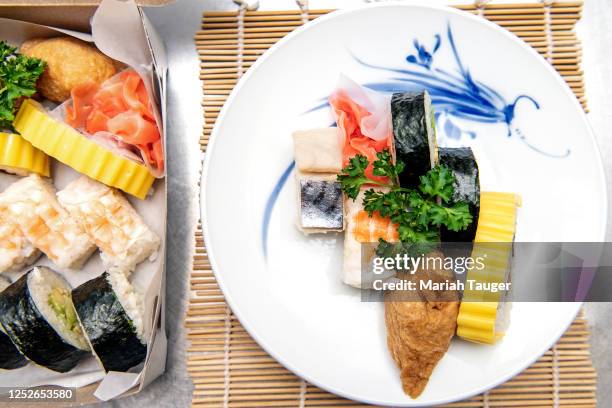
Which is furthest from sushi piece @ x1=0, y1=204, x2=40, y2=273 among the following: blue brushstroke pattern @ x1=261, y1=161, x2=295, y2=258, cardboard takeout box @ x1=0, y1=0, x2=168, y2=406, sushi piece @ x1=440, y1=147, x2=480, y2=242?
sushi piece @ x1=440, y1=147, x2=480, y2=242

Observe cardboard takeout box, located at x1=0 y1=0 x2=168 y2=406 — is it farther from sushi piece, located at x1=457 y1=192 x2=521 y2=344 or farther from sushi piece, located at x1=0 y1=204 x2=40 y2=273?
sushi piece, located at x1=457 y1=192 x2=521 y2=344

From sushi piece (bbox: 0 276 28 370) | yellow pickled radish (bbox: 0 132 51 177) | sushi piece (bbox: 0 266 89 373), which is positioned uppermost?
yellow pickled radish (bbox: 0 132 51 177)

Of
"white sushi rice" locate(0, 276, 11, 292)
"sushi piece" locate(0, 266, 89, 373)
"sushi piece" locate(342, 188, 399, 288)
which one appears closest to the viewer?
"sushi piece" locate(342, 188, 399, 288)

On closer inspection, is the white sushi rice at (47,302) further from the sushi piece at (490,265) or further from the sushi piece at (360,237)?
the sushi piece at (490,265)

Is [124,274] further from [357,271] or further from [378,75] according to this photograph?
[378,75]

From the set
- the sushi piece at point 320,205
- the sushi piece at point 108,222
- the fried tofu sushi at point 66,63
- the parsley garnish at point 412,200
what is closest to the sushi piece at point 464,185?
the parsley garnish at point 412,200

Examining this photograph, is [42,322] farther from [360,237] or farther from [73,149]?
[360,237]

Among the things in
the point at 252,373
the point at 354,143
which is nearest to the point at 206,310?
the point at 252,373
